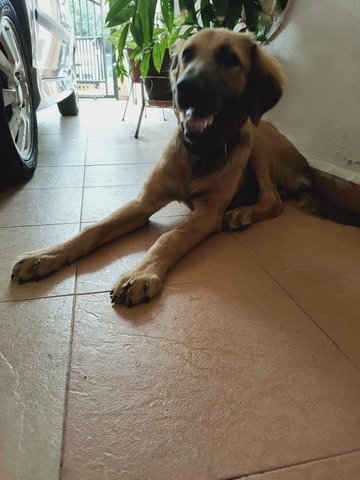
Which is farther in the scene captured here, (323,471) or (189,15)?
(189,15)

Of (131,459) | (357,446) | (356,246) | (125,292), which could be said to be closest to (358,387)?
(357,446)

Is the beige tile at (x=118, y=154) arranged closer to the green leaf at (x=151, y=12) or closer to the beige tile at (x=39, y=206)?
the beige tile at (x=39, y=206)

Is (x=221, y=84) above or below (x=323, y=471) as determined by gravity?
above

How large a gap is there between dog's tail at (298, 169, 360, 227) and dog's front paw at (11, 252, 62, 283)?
1.34m

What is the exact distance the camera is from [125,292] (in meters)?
1.12

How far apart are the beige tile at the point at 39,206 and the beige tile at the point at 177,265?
388 millimetres

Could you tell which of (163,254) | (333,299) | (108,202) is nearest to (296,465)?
(333,299)

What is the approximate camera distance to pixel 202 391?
0.81 m

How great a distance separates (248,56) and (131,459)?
166 centimetres

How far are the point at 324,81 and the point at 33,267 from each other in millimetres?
1801

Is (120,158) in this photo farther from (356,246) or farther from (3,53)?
(356,246)

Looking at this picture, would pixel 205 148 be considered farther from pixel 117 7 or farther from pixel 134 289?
pixel 117 7

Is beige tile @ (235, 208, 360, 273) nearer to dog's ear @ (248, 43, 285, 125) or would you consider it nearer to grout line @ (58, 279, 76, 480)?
dog's ear @ (248, 43, 285, 125)

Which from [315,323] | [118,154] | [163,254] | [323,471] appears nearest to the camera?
[323,471]
